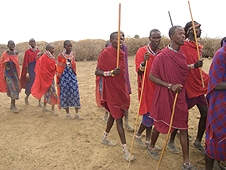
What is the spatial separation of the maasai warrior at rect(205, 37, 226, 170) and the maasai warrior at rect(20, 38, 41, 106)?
5.55 metres

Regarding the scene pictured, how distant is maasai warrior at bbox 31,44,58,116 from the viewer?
7328 mm

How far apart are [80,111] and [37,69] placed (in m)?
1.59

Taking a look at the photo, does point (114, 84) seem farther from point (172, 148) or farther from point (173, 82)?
point (172, 148)

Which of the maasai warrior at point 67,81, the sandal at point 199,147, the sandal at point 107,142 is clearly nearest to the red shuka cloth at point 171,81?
the sandal at point 199,147

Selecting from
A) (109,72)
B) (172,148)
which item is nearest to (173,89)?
(109,72)

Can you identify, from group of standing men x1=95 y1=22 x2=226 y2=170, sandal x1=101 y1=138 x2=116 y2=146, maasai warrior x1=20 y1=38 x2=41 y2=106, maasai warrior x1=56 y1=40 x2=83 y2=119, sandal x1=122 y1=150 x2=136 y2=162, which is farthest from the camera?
maasai warrior x1=20 y1=38 x2=41 y2=106

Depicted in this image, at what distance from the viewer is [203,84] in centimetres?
447

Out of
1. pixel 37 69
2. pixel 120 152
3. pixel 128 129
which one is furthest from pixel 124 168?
pixel 37 69

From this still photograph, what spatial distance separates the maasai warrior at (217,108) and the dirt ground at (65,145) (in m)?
0.87

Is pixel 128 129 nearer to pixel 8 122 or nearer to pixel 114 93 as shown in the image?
pixel 114 93

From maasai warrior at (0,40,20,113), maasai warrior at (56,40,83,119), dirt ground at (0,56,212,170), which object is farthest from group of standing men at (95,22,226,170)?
maasai warrior at (0,40,20,113)

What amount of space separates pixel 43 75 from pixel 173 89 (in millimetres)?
4449

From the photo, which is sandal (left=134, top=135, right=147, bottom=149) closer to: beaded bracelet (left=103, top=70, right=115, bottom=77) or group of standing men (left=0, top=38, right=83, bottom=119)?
beaded bracelet (left=103, top=70, right=115, bottom=77)

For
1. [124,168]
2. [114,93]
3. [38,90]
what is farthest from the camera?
[38,90]
